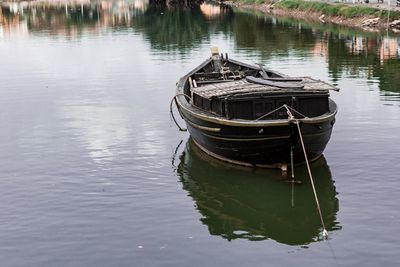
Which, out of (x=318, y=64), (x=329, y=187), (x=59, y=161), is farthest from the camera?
(x=318, y=64)

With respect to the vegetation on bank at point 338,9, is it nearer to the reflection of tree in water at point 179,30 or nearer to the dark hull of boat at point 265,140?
the reflection of tree in water at point 179,30

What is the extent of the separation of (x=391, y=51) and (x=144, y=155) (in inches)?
1410

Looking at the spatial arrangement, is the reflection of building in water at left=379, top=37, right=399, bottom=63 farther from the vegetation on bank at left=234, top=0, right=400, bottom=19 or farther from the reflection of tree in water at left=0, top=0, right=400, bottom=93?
the vegetation on bank at left=234, top=0, right=400, bottom=19

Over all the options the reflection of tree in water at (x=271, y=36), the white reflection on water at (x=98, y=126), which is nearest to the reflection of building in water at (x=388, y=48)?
the reflection of tree in water at (x=271, y=36)

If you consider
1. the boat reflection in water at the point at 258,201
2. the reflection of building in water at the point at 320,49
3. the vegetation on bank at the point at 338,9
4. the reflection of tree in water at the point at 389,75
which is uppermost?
the vegetation on bank at the point at 338,9

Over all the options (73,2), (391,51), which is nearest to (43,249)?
(391,51)

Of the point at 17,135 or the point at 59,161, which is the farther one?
the point at 17,135

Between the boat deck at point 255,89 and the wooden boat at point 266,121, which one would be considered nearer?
the wooden boat at point 266,121

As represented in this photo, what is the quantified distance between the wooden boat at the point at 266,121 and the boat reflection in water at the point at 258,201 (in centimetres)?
61

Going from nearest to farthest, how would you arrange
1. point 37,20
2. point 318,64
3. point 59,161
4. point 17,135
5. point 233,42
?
point 59,161, point 17,135, point 318,64, point 233,42, point 37,20

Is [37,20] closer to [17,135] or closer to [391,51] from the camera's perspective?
[391,51]

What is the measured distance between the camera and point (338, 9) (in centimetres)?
8281

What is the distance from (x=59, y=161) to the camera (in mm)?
25000

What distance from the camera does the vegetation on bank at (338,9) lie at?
240 feet
